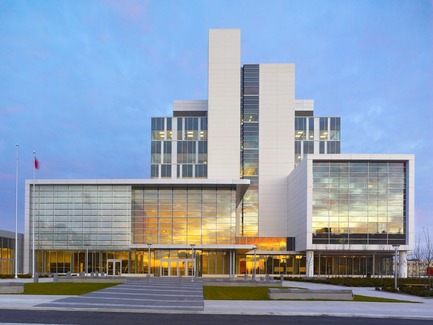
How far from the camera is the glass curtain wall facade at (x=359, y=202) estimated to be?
62.0m

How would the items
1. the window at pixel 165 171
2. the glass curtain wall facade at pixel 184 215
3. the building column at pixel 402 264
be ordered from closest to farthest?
1. the glass curtain wall facade at pixel 184 215
2. the building column at pixel 402 264
3. the window at pixel 165 171

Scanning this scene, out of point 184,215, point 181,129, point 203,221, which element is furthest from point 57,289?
point 181,129

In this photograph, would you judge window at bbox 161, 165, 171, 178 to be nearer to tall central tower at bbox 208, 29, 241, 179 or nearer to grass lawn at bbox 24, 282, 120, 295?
tall central tower at bbox 208, 29, 241, 179

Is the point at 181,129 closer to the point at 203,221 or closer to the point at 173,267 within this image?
the point at 203,221

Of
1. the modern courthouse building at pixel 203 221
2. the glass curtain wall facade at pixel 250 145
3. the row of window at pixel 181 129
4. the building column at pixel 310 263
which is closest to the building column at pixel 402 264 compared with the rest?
the modern courthouse building at pixel 203 221

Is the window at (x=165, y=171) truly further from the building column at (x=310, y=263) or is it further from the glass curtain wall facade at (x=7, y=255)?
the building column at (x=310, y=263)

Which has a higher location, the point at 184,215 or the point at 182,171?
the point at 182,171

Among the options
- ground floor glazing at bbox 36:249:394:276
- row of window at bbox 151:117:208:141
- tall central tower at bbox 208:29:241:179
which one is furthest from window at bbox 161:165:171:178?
ground floor glazing at bbox 36:249:394:276

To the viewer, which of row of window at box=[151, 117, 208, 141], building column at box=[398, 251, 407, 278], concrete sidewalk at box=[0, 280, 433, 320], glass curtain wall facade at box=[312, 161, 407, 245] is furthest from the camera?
row of window at box=[151, 117, 208, 141]

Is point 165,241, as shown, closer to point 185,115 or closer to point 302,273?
point 302,273

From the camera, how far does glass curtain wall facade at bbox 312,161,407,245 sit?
204ft

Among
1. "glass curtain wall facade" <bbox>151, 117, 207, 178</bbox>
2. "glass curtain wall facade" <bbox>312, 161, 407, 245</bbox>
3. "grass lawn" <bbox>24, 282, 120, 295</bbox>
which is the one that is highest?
"glass curtain wall facade" <bbox>151, 117, 207, 178</bbox>

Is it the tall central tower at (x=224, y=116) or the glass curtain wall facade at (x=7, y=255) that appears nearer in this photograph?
the glass curtain wall facade at (x=7, y=255)

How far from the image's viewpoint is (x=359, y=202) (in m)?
62.5
